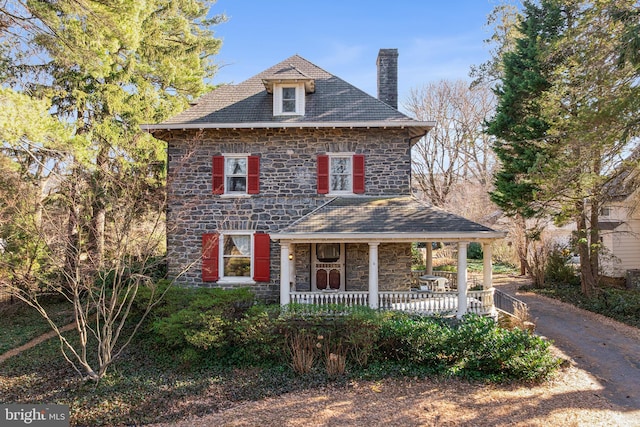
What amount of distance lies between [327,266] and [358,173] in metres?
3.28

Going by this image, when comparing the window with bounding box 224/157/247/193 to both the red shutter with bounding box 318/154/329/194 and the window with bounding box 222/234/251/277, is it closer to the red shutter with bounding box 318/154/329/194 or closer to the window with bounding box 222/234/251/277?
the window with bounding box 222/234/251/277

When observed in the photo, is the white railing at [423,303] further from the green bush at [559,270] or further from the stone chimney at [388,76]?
the green bush at [559,270]

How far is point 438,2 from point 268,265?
10194 mm

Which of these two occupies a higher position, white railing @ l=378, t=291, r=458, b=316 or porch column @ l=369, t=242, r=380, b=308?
porch column @ l=369, t=242, r=380, b=308

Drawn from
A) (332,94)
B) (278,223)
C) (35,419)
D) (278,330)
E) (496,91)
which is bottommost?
(35,419)

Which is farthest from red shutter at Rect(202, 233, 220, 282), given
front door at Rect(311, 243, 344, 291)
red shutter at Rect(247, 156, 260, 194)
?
front door at Rect(311, 243, 344, 291)

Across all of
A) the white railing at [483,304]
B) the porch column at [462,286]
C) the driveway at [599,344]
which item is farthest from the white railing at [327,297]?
the driveway at [599,344]

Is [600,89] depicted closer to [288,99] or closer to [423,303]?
[423,303]

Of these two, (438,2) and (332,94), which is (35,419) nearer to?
(332,94)

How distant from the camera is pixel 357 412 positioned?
732 centimetres

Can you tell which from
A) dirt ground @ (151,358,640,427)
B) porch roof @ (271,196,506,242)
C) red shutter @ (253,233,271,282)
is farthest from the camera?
red shutter @ (253,233,271,282)

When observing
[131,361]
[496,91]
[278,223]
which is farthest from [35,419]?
[496,91]

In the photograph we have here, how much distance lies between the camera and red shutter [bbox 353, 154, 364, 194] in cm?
1302

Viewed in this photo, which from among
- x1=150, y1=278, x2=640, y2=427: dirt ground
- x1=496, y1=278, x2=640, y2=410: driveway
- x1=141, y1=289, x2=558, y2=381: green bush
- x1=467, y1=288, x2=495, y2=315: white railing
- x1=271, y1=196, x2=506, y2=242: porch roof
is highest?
x1=271, y1=196, x2=506, y2=242: porch roof
